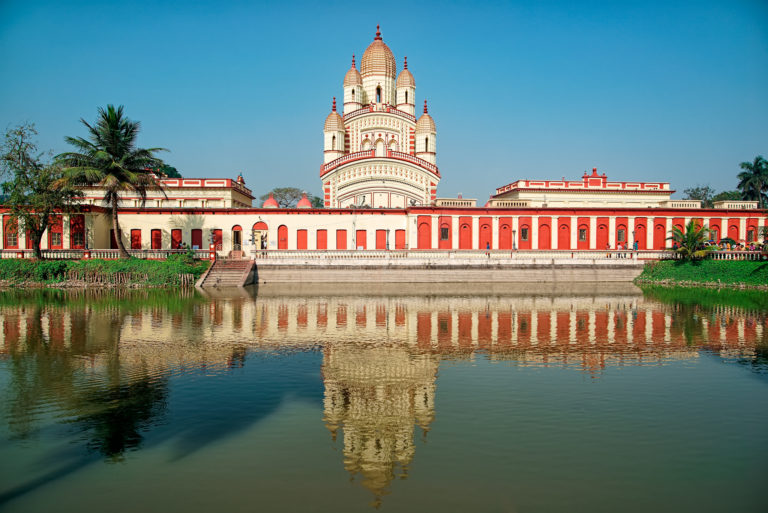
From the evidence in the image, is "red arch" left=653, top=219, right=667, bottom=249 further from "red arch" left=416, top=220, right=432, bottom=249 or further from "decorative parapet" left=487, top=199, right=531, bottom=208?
"red arch" left=416, top=220, right=432, bottom=249

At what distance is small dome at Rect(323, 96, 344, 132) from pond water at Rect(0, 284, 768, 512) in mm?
39952

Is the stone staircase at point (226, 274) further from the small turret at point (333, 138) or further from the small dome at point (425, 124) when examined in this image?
the small dome at point (425, 124)

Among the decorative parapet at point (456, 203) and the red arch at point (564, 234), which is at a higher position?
the decorative parapet at point (456, 203)

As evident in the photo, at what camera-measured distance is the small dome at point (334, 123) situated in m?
57.8

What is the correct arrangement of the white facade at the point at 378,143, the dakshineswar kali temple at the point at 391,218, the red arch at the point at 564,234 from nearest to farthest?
the dakshineswar kali temple at the point at 391,218, the red arch at the point at 564,234, the white facade at the point at 378,143

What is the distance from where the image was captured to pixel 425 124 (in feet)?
192

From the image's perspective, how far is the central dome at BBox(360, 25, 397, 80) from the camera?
5928 centimetres

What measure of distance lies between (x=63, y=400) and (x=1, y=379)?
2766mm

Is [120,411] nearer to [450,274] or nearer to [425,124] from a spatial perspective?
[450,274]

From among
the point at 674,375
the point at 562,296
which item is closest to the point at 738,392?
the point at 674,375

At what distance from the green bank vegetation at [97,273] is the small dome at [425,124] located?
31.0 meters

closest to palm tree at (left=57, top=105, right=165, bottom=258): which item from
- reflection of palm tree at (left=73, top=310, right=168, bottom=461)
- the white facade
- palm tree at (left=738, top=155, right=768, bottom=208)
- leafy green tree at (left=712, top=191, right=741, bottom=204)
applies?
the white facade

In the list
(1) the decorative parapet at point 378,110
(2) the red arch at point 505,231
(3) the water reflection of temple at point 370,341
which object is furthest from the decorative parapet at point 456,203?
(3) the water reflection of temple at point 370,341

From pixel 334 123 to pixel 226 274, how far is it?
2673 cm
